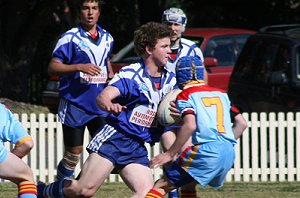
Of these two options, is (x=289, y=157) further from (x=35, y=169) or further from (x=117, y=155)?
(x=117, y=155)

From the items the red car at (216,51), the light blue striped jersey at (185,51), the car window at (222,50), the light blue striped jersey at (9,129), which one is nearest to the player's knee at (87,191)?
the light blue striped jersey at (9,129)

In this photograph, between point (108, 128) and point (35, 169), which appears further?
point (35, 169)

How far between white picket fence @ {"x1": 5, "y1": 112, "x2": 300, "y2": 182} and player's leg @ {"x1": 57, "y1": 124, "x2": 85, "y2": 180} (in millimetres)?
3324

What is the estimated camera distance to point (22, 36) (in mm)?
22469

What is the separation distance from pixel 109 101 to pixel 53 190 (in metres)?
1.39

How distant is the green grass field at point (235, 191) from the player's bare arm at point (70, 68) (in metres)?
2.02

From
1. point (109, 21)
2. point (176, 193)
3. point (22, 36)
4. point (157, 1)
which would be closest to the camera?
point (176, 193)

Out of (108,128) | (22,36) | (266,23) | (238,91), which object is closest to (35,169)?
(238,91)

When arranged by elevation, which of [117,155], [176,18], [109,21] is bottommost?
[109,21]

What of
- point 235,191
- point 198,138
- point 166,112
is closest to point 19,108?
point 235,191

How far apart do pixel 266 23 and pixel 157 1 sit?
3268 millimetres

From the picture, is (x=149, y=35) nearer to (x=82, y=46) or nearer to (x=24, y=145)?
(x=24, y=145)

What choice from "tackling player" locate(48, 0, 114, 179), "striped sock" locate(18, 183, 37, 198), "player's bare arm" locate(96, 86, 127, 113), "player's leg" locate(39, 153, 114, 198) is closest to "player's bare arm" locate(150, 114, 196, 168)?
"player's bare arm" locate(96, 86, 127, 113)

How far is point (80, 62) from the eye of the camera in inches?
399
